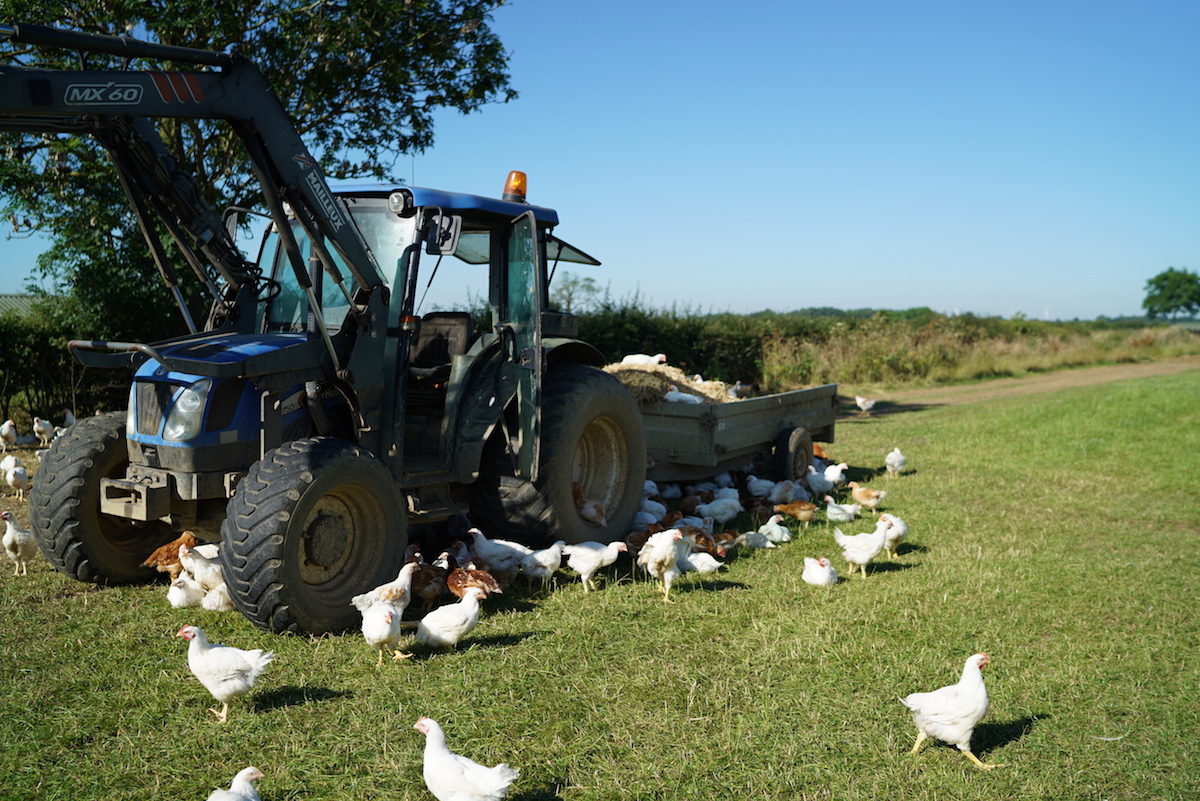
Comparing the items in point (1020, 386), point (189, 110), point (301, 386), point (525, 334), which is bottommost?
point (1020, 386)

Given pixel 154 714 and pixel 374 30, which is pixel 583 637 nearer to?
pixel 154 714

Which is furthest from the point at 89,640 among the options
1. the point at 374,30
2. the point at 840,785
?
the point at 374,30

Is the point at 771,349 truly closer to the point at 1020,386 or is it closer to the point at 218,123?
the point at 1020,386

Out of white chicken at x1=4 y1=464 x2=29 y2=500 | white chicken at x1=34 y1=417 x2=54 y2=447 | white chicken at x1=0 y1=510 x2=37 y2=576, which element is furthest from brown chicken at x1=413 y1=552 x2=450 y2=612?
white chicken at x1=34 y1=417 x2=54 y2=447

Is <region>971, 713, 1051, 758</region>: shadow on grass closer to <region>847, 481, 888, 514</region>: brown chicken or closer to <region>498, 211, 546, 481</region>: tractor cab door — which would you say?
<region>498, 211, 546, 481</region>: tractor cab door

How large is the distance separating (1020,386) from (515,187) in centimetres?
2073

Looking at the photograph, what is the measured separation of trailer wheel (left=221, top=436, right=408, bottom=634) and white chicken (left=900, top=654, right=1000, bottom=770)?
2.89 m

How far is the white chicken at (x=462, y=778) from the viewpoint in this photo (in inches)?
119

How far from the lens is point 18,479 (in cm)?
819

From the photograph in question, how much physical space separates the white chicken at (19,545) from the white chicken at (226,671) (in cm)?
268

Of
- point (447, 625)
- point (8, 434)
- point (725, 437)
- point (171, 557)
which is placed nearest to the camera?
point (447, 625)

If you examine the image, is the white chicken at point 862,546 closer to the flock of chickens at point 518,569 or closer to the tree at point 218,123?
the flock of chickens at point 518,569

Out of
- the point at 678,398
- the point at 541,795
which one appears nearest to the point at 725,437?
the point at 678,398

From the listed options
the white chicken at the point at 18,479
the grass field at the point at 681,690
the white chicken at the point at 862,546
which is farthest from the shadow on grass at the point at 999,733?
the white chicken at the point at 18,479
